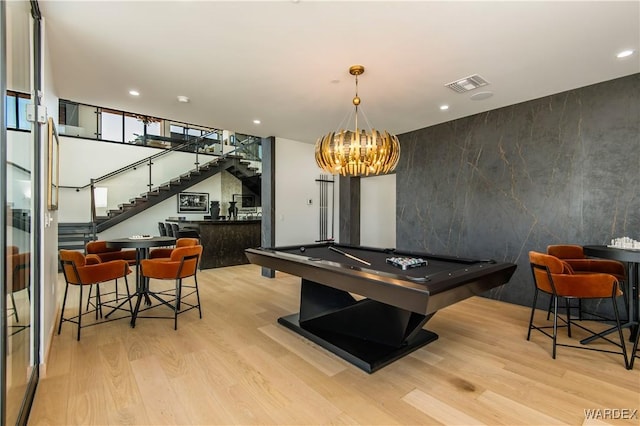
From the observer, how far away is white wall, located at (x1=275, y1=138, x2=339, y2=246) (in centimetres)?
630

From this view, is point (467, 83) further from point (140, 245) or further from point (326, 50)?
point (140, 245)

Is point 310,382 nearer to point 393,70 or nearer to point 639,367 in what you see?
point 639,367

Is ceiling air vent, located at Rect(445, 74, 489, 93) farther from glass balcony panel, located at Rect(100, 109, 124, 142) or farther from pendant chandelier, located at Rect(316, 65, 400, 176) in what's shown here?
glass balcony panel, located at Rect(100, 109, 124, 142)

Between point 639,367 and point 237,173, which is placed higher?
point 237,173

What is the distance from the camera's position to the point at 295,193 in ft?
21.5

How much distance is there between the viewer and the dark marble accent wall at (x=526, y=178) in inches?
140

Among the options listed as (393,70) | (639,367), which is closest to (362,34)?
(393,70)

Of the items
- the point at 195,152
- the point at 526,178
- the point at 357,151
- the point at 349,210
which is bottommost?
the point at 349,210

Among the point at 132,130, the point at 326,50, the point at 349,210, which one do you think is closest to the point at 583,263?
the point at 326,50

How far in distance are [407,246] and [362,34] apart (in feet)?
13.3

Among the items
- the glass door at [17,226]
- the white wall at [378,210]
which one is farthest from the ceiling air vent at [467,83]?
the white wall at [378,210]

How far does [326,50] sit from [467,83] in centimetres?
186

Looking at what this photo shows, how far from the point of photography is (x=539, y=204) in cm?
417

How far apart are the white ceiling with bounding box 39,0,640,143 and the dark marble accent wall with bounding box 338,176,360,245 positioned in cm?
278
